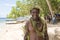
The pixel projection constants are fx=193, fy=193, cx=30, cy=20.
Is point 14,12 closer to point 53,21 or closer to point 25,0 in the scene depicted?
point 25,0

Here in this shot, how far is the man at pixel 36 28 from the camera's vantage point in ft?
6.43

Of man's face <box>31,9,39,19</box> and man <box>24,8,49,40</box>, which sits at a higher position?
man's face <box>31,9,39,19</box>

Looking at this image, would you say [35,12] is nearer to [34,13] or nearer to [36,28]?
[34,13]

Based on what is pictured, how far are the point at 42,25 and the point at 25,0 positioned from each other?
10721 mm

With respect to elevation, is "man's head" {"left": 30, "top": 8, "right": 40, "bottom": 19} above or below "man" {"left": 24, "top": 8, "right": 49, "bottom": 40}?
above

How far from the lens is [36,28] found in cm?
197

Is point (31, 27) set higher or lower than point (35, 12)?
lower

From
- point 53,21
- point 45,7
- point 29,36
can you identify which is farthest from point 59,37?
point 45,7

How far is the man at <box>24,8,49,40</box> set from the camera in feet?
6.43

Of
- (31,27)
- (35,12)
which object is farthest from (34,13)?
(31,27)

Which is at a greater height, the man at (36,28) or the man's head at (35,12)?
the man's head at (35,12)

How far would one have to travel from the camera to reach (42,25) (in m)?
1.99

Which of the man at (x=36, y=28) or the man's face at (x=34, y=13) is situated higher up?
the man's face at (x=34, y=13)

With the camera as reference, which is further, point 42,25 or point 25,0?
point 25,0
